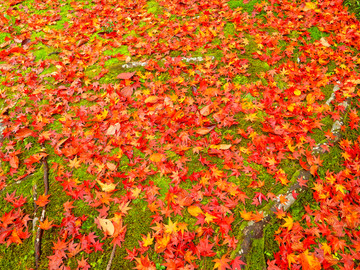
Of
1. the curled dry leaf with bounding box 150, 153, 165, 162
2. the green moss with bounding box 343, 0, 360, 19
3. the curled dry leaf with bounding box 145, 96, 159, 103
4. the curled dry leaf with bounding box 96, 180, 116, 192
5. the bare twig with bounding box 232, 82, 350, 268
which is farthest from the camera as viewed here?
the green moss with bounding box 343, 0, 360, 19

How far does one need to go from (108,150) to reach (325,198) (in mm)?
2931

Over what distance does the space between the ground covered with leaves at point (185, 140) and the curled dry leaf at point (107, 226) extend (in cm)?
1

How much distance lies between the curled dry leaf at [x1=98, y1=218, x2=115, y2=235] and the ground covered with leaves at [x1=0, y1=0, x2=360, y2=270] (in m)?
0.01

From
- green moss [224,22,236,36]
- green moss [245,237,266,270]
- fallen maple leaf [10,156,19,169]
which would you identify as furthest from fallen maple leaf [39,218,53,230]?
green moss [224,22,236,36]

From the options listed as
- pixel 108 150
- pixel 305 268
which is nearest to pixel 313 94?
pixel 305 268

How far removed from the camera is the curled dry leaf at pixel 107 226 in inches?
95.8

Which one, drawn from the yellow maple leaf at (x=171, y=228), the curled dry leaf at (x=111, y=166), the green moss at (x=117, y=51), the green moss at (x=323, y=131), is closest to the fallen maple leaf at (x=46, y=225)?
the curled dry leaf at (x=111, y=166)

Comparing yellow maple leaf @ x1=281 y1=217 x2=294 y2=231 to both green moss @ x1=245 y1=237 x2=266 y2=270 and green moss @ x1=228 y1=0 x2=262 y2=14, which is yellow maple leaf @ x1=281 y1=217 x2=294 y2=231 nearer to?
green moss @ x1=245 y1=237 x2=266 y2=270

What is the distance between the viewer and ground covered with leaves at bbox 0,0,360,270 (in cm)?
235

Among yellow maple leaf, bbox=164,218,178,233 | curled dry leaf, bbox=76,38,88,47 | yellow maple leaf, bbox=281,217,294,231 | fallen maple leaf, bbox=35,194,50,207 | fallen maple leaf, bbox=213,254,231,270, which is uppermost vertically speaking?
curled dry leaf, bbox=76,38,88,47

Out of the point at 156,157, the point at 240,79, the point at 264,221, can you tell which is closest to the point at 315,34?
the point at 240,79

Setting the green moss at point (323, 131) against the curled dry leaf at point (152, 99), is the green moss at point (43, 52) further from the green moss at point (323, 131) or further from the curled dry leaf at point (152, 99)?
the green moss at point (323, 131)

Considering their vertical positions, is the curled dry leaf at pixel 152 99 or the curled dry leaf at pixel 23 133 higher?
the curled dry leaf at pixel 23 133

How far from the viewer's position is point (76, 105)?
364 centimetres
